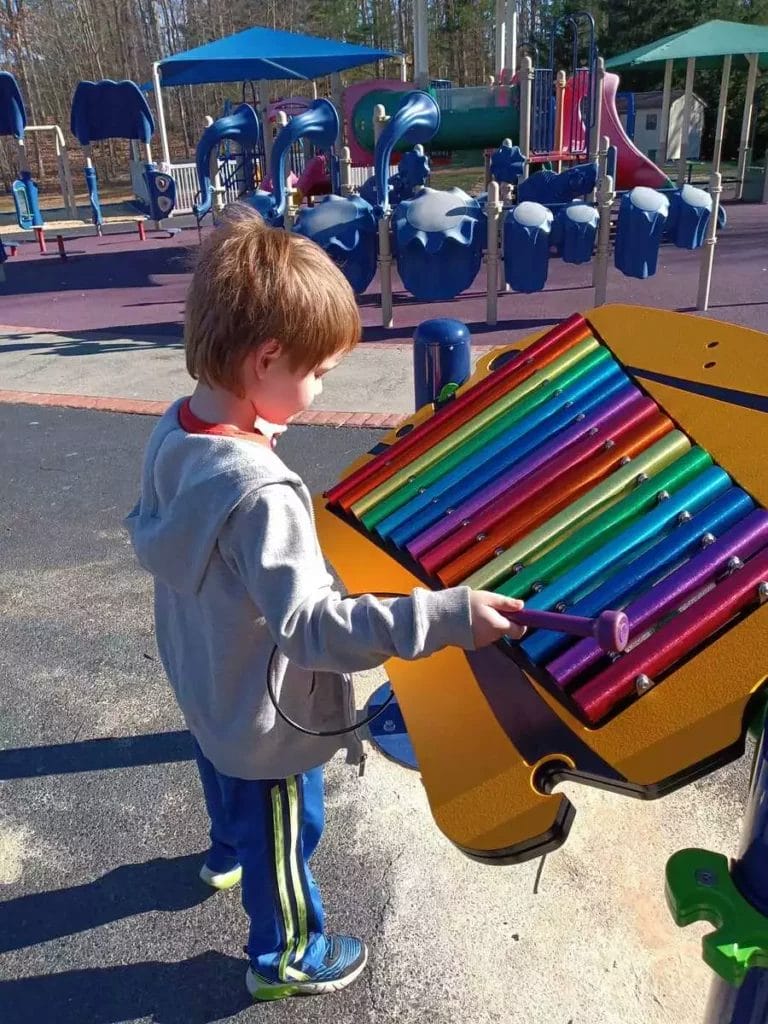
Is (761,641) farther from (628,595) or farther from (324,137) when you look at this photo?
(324,137)

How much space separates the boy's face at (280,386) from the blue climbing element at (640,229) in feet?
22.1

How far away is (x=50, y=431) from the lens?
5.41m

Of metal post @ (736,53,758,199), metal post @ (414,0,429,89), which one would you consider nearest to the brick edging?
metal post @ (414,0,429,89)

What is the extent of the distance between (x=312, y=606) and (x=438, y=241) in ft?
20.2

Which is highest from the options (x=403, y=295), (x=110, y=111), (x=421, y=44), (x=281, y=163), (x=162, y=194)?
(x=421, y=44)

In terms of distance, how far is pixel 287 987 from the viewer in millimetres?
1833

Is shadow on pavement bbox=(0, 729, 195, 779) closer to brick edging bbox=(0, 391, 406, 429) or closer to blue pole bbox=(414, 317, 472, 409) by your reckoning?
blue pole bbox=(414, 317, 472, 409)

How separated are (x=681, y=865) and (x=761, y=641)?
1.14 feet

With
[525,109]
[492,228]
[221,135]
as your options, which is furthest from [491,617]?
[525,109]

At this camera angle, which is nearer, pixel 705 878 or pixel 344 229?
pixel 705 878

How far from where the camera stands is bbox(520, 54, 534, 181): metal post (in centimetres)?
1079

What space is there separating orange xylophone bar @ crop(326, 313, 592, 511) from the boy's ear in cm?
70

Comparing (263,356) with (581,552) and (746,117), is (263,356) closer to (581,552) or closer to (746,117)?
(581,552)

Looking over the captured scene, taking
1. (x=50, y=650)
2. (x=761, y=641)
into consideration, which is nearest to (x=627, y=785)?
(x=761, y=641)
